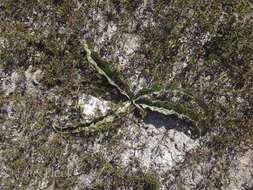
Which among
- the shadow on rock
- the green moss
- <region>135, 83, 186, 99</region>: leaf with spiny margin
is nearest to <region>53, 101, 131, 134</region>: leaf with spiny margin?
<region>135, 83, 186, 99</region>: leaf with spiny margin

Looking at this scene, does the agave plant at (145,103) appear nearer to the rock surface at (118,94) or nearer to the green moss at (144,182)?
the rock surface at (118,94)

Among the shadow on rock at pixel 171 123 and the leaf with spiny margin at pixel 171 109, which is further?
the shadow on rock at pixel 171 123

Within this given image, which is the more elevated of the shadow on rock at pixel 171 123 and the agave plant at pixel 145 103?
the agave plant at pixel 145 103

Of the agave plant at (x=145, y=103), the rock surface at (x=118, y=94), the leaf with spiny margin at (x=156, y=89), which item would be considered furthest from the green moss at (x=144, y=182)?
the leaf with spiny margin at (x=156, y=89)

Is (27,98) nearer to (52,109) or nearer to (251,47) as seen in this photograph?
(52,109)

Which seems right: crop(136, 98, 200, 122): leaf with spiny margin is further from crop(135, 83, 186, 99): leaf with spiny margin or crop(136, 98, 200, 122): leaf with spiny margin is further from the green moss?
the green moss

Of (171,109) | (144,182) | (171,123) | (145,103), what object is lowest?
(144,182)

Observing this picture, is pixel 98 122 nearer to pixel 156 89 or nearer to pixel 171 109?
pixel 156 89

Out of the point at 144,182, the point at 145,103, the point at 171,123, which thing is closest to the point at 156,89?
the point at 145,103
